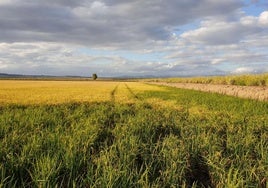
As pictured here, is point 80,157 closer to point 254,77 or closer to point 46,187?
point 46,187

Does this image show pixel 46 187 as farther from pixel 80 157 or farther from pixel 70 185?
pixel 80 157

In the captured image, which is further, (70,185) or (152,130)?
(152,130)

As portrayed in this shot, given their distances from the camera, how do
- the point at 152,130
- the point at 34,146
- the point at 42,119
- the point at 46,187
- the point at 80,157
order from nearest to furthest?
the point at 46,187 < the point at 80,157 < the point at 34,146 < the point at 152,130 < the point at 42,119

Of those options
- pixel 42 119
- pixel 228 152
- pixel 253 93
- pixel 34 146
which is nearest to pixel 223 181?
pixel 228 152

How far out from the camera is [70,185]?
150 inches

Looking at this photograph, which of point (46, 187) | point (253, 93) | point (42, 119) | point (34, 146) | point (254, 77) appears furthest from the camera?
point (254, 77)

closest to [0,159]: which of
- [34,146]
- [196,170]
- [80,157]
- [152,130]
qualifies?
[34,146]

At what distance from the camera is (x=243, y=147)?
5.33 meters

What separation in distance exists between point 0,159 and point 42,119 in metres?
4.23

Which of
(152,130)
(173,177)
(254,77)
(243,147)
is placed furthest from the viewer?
(254,77)

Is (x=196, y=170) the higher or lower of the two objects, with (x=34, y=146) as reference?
lower

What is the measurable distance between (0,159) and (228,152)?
4.06 metres

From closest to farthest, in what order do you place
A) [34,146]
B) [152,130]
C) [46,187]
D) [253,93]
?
[46,187] < [34,146] < [152,130] < [253,93]

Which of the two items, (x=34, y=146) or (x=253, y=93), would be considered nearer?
(x=34, y=146)
